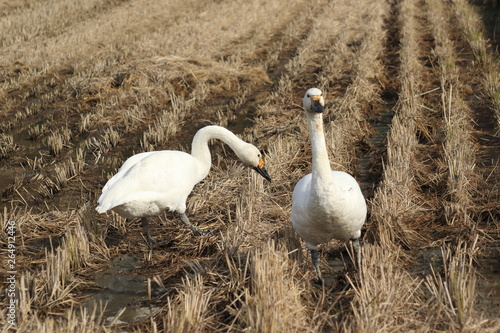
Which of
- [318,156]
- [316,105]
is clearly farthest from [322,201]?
[316,105]

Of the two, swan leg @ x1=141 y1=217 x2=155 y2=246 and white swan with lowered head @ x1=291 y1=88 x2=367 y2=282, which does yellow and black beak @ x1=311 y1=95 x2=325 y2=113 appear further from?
swan leg @ x1=141 y1=217 x2=155 y2=246

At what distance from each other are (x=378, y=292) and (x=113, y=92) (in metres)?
7.55

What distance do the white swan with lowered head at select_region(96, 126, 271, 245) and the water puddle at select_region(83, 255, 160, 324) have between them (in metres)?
0.39

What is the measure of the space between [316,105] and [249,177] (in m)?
2.32

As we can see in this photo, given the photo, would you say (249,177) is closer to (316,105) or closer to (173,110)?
(316,105)

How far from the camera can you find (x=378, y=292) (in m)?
3.64

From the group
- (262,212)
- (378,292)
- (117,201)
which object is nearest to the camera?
(378,292)

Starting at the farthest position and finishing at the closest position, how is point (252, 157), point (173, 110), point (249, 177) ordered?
point (173, 110) < point (249, 177) < point (252, 157)

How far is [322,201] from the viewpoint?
3785mm

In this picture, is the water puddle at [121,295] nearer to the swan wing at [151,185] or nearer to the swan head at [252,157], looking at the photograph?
the swan wing at [151,185]

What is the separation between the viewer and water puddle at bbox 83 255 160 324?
161 inches

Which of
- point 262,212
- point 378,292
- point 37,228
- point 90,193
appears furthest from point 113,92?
point 378,292

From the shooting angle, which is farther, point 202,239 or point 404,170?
point 404,170

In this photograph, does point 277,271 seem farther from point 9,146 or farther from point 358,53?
point 358,53
